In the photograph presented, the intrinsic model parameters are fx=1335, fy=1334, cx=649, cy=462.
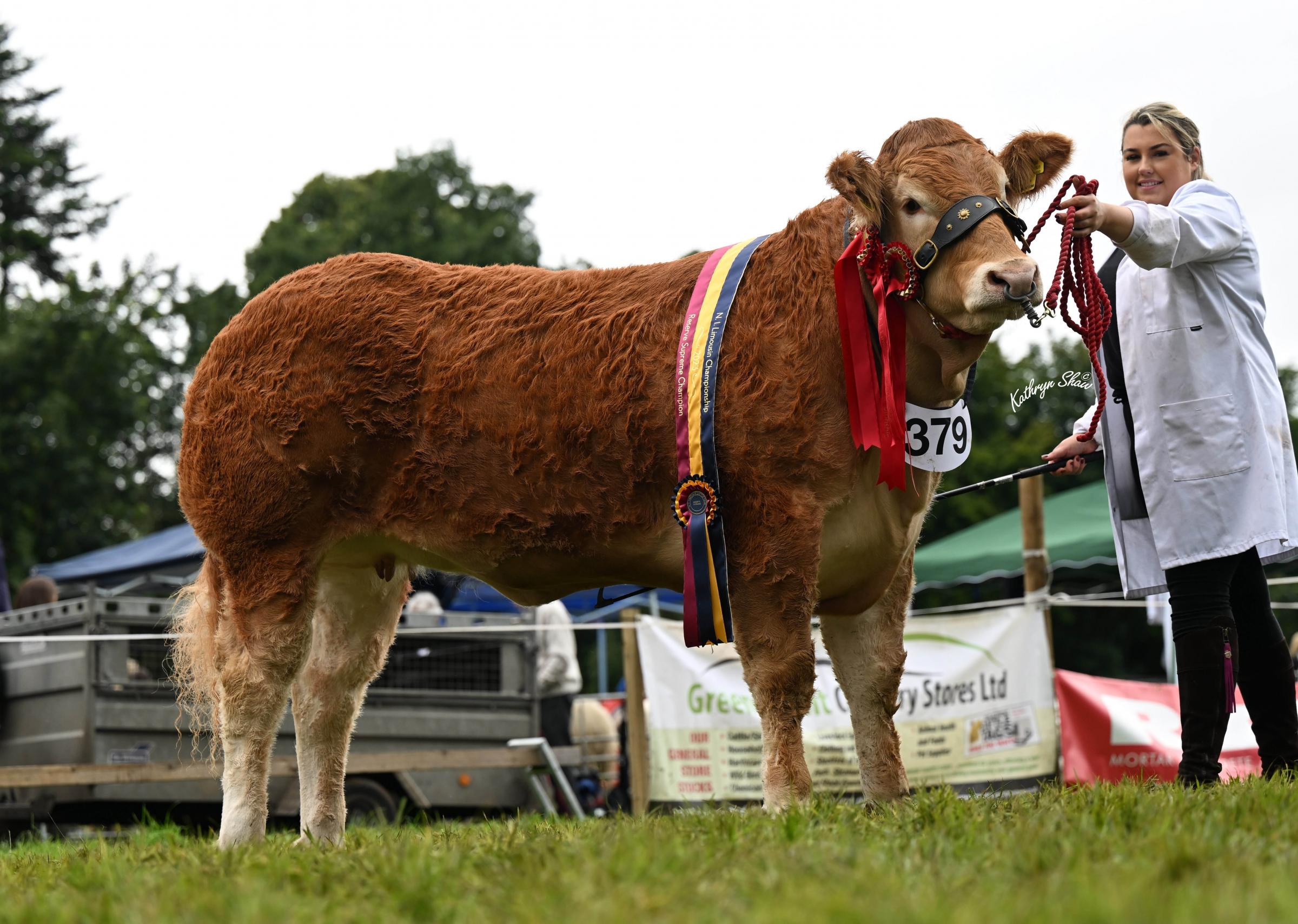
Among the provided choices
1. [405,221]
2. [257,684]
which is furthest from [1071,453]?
[405,221]

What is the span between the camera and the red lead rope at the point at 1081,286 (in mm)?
4160

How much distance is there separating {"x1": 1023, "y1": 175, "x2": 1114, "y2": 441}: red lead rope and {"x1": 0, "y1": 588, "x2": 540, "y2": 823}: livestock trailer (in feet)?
16.9

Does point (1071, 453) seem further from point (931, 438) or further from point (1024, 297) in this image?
point (1024, 297)

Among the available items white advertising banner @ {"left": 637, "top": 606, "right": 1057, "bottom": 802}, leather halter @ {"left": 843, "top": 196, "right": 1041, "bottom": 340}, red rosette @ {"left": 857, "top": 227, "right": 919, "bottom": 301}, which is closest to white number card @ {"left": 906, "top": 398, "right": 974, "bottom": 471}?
leather halter @ {"left": 843, "top": 196, "right": 1041, "bottom": 340}

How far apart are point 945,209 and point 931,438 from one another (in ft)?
2.33

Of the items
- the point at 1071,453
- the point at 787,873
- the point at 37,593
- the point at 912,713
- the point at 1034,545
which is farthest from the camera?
the point at 37,593

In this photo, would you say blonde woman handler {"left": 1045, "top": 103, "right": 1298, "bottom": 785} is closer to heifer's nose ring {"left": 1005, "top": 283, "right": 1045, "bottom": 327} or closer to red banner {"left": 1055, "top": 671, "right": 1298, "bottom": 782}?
heifer's nose ring {"left": 1005, "top": 283, "right": 1045, "bottom": 327}

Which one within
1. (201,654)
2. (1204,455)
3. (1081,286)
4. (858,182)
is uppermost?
(858,182)

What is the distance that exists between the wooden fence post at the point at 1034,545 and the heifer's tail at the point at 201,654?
216 inches

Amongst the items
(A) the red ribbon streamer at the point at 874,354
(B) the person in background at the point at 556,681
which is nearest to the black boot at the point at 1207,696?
(A) the red ribbon streamer at the point at 874,354

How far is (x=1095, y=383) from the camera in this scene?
14.6 ft

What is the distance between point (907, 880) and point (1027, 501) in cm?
706

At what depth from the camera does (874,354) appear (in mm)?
4090

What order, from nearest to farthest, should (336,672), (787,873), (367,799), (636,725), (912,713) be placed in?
(787,873) → (336,672) → (912,713) → (636,725) → (367,799)
